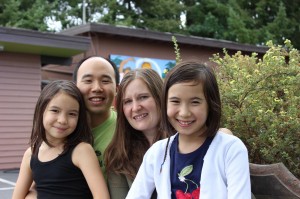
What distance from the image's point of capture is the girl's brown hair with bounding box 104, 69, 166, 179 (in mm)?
2174

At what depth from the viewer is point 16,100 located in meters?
10.0

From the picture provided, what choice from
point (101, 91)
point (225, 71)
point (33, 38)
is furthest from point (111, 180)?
point (33, 38)

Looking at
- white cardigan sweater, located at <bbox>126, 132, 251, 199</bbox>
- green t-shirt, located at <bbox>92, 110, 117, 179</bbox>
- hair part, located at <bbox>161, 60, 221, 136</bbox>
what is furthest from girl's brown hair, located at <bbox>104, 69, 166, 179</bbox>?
hair part, located at <bbox>161, 60, 221, 136</bbox>

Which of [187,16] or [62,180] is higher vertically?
[187,16]

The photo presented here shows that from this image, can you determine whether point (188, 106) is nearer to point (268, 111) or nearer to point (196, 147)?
point (196, 147)

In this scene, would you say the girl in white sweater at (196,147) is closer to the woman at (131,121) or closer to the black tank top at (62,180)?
the woman at (131,121)

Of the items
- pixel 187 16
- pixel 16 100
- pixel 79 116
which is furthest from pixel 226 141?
pixel 187 16

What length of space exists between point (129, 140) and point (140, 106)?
0.67 ft

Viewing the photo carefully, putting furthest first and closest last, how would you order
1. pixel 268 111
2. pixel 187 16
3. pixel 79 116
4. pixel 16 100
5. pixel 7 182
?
1. pixel 187 16
2. pixel 16 100
3. pixel 7 182
4. pixel 268 111
5. pixel 79 116

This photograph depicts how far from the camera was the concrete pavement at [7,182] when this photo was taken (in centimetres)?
693

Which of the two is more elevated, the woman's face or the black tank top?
the woman's face

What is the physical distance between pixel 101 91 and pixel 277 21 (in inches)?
742

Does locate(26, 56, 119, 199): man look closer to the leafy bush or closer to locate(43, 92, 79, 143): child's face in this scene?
locate(43, 92, 79, 143): child's face

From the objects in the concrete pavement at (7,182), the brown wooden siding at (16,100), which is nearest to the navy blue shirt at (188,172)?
the concrete pavement at (7,182)
